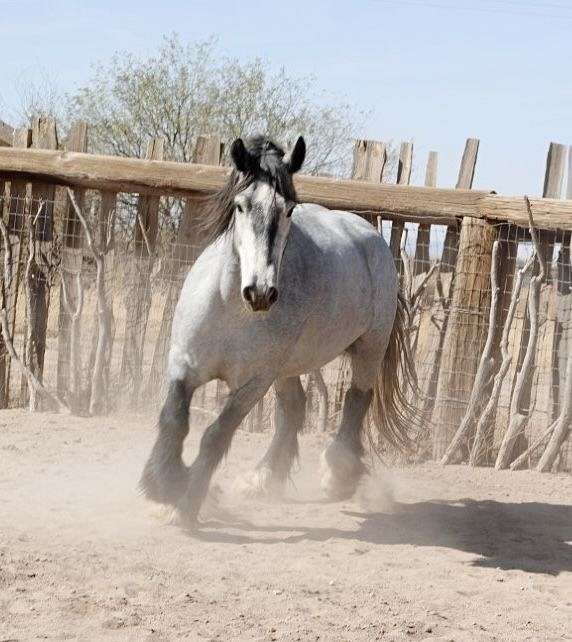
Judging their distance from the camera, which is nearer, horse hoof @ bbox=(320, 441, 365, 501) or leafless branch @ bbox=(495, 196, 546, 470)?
horse hoof @ bbox=(320, 441, 365, 501)

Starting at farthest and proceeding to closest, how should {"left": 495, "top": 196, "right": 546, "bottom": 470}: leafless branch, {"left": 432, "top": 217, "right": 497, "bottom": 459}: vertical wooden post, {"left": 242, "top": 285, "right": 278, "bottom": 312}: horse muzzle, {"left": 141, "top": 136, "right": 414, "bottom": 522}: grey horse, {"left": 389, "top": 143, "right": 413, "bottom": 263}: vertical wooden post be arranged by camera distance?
{"left": 389, "top": 143, "right": 413, "bottom": 263}: vertical wooden post < {"left": 432, "top": 217, "right": 497, "bottom": 459}: vertical wooden post < {"left": 495, "top": 196, "right": 546, "bottom": 470}: leafless branch < {"left": 141, "top": 136, "right": 414, "bottom": 522}: grey horse < {"left": 242, "top": 285, "right": 278, "bottom": 312}: horse muzzle

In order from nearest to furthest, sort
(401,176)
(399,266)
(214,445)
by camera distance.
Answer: (214,445) → (401,176) → (399,266)

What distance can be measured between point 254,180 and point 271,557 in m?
1.79

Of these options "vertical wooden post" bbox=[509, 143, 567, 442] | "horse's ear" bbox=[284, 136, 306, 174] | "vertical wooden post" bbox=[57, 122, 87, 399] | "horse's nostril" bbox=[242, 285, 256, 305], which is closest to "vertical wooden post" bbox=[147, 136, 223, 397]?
"vertical wooden post" bbox=[57, 122, 87, 399]

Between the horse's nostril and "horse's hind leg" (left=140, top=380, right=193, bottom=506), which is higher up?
the horse's nostril

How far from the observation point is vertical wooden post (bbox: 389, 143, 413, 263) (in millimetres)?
8203

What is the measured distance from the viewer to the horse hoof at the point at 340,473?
6.65 meters

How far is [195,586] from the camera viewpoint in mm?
4406

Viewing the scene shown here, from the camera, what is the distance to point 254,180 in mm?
5141

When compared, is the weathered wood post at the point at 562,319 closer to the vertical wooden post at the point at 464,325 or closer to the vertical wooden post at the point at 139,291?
the vertical wooden post at the point at 464,325

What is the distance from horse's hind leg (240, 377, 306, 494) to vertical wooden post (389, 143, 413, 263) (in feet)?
6.14

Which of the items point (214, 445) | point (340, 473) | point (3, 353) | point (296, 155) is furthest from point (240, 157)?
point (3, 353)

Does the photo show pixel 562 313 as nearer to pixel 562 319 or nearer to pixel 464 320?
pixel 562 319

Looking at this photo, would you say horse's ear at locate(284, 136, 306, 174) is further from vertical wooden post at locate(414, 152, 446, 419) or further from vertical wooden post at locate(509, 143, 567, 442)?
vertical wooden post at locate(509, 143, 567, 442)
